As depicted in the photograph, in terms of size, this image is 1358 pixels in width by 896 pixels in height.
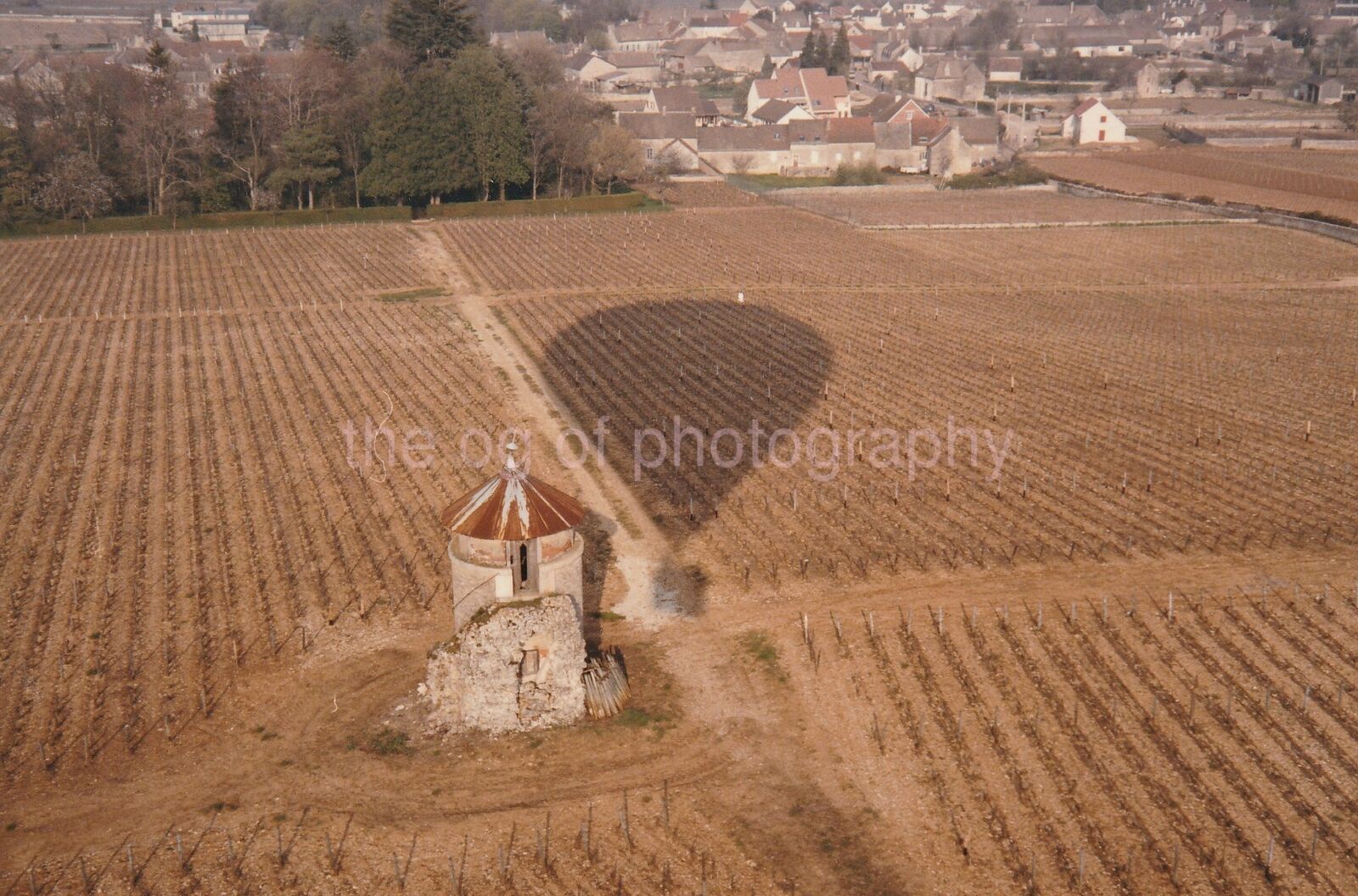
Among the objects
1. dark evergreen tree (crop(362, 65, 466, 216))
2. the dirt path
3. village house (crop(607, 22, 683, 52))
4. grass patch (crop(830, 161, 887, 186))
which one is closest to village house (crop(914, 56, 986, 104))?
village house (crop(607, 22, 683, 52))

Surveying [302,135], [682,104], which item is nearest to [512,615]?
[302,135]

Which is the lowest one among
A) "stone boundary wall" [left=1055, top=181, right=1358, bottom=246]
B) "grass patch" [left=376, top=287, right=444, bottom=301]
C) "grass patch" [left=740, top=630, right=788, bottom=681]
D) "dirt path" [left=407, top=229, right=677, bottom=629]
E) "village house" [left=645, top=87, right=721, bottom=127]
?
"grass patch" [left=740, top=630, right=788, bottom=681]

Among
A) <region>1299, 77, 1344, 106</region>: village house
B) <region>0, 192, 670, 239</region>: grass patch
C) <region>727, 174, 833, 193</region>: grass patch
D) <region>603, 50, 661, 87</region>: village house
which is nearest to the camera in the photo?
<region>0, 192, 670, 239</region>: grass patch

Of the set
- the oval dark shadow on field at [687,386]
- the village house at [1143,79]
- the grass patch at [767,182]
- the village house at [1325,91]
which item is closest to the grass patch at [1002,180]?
the grass patch at [767,182]

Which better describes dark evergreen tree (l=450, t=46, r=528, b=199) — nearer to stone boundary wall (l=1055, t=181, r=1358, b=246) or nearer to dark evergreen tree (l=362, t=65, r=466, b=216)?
dark evergreen tree (l=362, t=65, r=466, b=216)

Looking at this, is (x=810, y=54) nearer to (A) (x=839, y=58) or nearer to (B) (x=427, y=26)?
(A) (x=839, y=58)

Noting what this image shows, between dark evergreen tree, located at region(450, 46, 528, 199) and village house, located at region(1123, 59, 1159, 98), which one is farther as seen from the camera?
village house, located at region(1123, 59, 1159, 98)

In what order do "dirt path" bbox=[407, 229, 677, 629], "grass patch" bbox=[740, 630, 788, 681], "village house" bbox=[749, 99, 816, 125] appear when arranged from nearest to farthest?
"grass patch" bbox=[740, 630, 788, 681] → "dirt path" bbox=[407, 229, 677, 629] → "village house" bbox=[749, 99, 816, 125]
